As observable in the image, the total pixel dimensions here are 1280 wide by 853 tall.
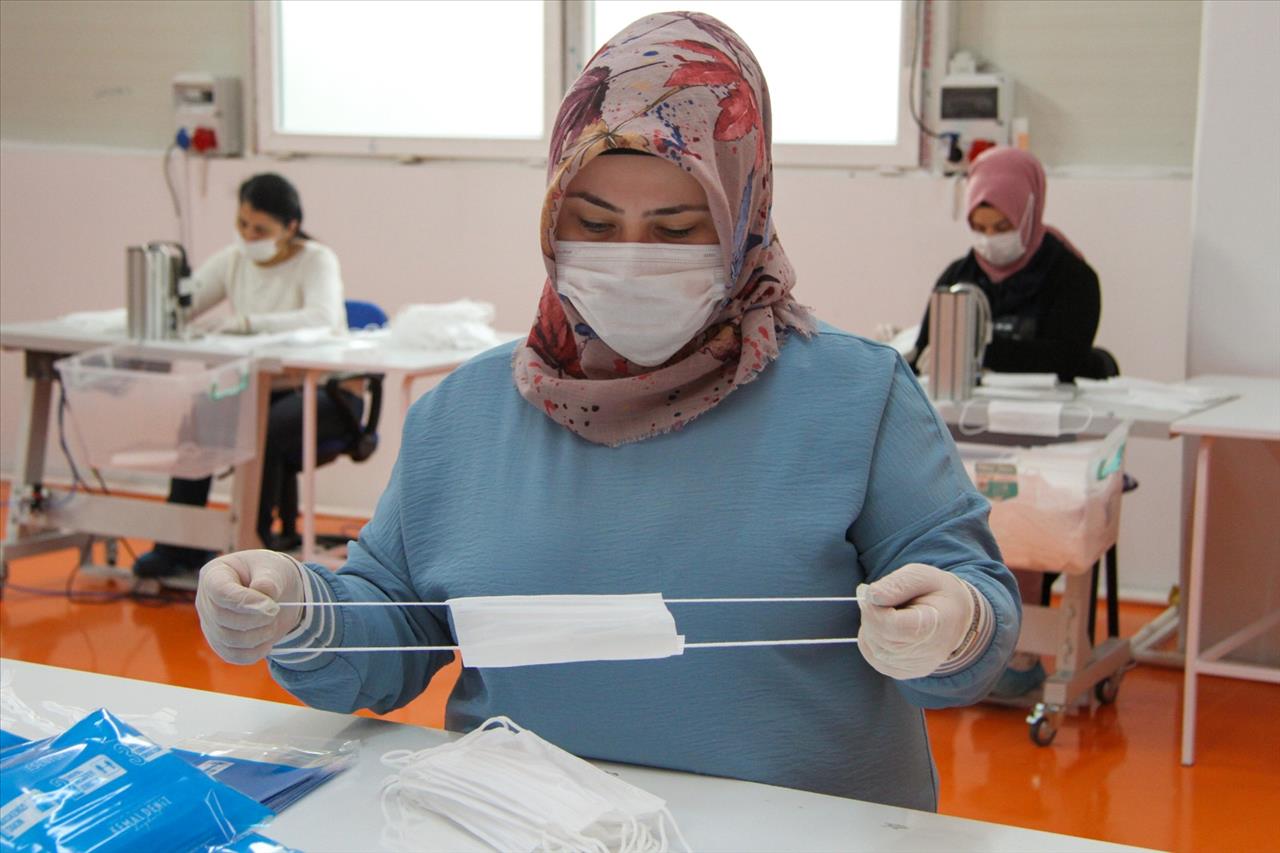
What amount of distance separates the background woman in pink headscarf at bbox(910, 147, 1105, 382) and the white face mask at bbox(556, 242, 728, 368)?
2516 millimetres

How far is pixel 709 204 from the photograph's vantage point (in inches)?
53.3

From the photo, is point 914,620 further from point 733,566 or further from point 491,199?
point 491,199

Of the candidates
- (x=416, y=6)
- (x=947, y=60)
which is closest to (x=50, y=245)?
(x=416, y=6)

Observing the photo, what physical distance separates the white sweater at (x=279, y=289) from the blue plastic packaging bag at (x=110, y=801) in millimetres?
3544

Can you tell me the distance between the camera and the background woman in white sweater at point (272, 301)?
449 centimetres

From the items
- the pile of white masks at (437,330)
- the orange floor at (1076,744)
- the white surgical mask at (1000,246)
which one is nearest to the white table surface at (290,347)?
the pile of white masks at (437,330)

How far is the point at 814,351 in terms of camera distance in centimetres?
137

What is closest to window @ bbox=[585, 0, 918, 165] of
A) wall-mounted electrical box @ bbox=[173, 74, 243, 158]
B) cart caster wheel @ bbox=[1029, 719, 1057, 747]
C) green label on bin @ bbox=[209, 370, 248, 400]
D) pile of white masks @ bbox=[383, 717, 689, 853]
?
green label on bin @ bbox=[209, 370, 248, 400]

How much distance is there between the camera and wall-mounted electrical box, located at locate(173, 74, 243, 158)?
5477 millimetres

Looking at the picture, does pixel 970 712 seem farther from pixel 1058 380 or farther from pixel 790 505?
pixel 790 505

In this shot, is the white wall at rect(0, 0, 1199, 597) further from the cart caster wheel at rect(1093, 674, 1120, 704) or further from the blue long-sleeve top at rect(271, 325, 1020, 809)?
the blue long-sleeve top at rect(271, 325, 1020, 809)

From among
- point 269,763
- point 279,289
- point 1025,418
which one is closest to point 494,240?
point 279,289

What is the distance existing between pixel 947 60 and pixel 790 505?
11.7 feet

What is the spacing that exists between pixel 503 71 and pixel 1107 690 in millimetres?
3146
